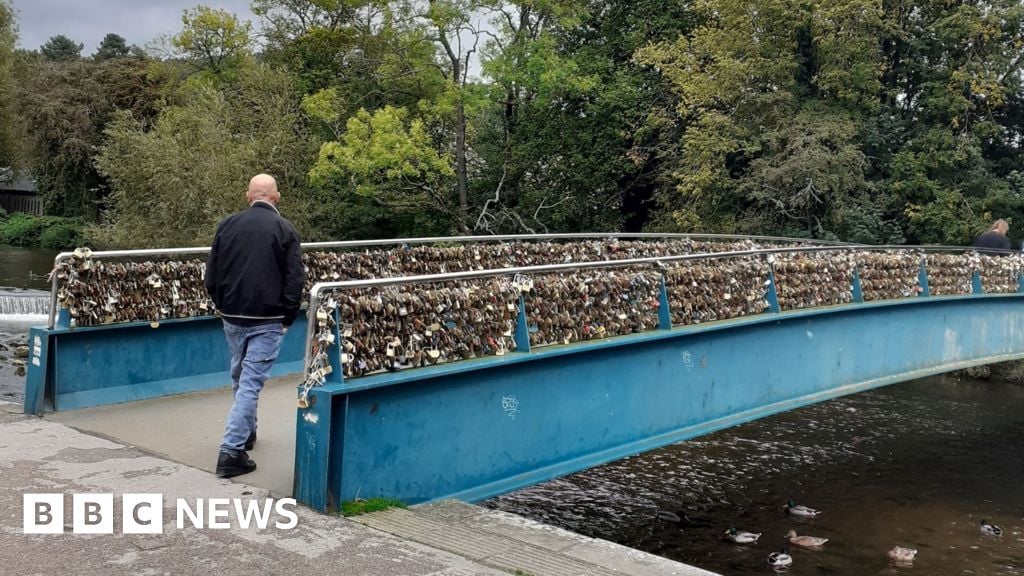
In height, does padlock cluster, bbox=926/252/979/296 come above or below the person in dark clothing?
below

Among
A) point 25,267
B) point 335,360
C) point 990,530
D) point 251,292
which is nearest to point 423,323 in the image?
point 335,360

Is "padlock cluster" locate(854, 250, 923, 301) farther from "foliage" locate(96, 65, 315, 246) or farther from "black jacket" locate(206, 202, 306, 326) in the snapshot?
"foliage" locate(96, 65, 315, 246)

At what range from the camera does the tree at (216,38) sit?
131 feet

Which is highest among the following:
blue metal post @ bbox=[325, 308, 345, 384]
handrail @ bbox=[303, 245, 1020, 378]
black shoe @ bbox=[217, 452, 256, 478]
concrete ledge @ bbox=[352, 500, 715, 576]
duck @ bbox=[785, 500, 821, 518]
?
handrail @ bbox=[303, 245, 1020, 378]

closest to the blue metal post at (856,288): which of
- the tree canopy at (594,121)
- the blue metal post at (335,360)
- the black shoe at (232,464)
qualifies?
the blue metal post at (335,360)

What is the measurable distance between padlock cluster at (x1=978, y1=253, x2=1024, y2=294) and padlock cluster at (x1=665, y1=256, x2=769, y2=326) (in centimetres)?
626

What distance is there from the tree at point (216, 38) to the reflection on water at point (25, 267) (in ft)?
36.2

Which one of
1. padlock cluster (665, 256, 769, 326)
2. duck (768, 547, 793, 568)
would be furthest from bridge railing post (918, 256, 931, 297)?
duck (768, 547, 793, 568)

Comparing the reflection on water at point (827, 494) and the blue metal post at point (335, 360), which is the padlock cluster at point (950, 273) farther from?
the blue metal post at point (335, 360)

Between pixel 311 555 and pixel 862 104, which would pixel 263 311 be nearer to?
pixel 311 555

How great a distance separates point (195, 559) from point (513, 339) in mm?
3186

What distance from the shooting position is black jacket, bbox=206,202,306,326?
6.28 m

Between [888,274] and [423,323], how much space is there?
8613 millimetres

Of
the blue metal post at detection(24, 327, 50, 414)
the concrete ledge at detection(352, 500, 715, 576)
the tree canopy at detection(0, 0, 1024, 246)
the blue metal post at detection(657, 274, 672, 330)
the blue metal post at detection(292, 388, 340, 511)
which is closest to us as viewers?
the concrete ledge at detection(352, 500, 715, 576)
